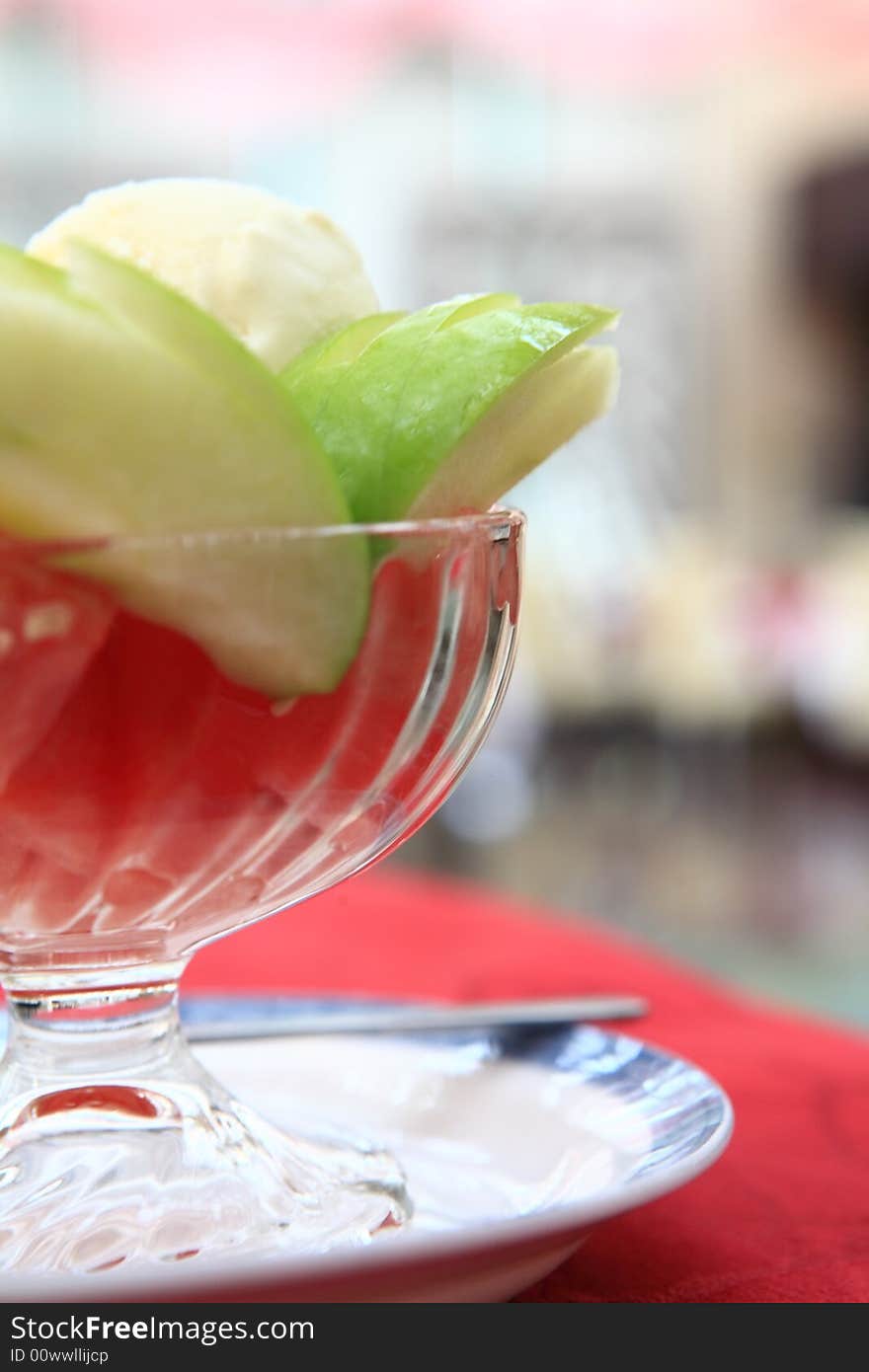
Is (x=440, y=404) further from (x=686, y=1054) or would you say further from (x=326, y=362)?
(x=686, y=1054)

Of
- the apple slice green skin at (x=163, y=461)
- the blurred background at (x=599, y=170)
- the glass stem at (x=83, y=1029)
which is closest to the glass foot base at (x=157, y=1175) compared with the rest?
the glass stem at (x=83, y=1029)

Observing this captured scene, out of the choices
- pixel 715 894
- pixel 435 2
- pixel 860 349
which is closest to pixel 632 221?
pixel 860 349

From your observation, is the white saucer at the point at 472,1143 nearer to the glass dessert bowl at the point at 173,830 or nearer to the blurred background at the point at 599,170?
the glass dessert bowl at the point at 173,830

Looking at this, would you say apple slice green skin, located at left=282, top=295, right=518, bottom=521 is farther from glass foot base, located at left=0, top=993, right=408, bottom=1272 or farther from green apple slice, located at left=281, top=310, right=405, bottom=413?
glass foot base, located at left=0, top=993, right=408, bottom=1272

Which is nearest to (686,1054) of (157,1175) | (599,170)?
(157,1175)

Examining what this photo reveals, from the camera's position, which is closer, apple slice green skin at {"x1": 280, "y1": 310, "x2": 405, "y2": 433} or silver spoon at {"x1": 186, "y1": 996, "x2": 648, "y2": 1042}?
apple slice green skin at {"x1": 280, "y1": 310, "x2": 405, "y2": 433}

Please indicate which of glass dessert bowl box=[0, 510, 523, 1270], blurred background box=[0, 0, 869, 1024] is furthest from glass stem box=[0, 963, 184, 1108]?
blurred background box=[0, 0, 869, 1024]
